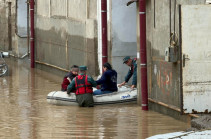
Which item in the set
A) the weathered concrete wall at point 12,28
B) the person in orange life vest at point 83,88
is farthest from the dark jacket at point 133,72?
the weathered concrete wall at point 12,28

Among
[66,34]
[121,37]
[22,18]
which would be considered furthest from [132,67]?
[22,18]

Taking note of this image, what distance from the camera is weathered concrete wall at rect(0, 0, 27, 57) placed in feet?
115

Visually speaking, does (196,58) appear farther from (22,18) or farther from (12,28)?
(12,28)

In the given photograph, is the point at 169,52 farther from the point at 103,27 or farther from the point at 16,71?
the point at 16,71

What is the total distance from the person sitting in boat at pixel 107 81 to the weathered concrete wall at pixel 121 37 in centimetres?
336

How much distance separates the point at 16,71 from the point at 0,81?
15.2 ft

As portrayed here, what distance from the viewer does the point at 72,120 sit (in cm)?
1600

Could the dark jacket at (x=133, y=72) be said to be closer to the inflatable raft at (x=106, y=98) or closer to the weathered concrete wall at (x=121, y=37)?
the inflatable raft at (x=106, y=98)

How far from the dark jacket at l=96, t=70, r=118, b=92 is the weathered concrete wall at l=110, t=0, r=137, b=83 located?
3384 mm

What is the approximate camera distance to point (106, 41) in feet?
68.5

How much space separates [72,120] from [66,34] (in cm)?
1161

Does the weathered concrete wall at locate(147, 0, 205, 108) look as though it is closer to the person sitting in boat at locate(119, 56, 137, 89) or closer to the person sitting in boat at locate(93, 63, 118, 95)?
the person sitting in boat at locate(93, 63, 118, 95)

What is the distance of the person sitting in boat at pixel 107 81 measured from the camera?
18.6 meters

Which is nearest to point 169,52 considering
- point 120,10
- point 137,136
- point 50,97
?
point 137,136
